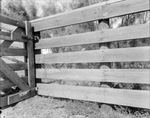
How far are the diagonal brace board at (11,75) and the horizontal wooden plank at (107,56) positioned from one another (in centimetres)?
67

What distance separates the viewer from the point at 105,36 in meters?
2.08

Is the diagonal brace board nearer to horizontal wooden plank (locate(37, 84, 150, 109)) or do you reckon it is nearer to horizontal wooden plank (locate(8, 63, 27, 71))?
horizontal wooden plank (locate(8, 63, 27, 71))

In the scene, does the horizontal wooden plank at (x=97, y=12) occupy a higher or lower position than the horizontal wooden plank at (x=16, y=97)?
higher

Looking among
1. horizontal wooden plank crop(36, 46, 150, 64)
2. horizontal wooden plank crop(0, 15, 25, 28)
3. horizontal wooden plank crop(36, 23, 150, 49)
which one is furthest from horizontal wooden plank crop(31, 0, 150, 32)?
horizontal wooden plank crop(36, 46, 150, 64)

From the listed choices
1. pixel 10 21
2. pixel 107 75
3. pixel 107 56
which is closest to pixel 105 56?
pixel 107 56

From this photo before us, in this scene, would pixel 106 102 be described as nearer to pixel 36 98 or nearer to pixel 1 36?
pixel 36 98

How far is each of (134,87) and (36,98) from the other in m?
2.04

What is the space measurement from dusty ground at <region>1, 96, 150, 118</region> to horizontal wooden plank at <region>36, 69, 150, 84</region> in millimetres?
467

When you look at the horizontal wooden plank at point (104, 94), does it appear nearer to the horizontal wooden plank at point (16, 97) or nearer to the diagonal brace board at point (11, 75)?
the horizontal wooden plank at point (16, 97)

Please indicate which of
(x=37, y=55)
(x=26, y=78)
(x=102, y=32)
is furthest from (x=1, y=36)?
(x=102, y=32)

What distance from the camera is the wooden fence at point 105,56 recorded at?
1.82 metres

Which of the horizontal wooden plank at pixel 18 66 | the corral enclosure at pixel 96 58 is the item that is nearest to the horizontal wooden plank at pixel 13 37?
the corral enclosure at pixel 96 58

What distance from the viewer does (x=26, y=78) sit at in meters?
2.92

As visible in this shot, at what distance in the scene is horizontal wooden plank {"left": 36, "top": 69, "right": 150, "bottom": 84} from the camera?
1.81m
